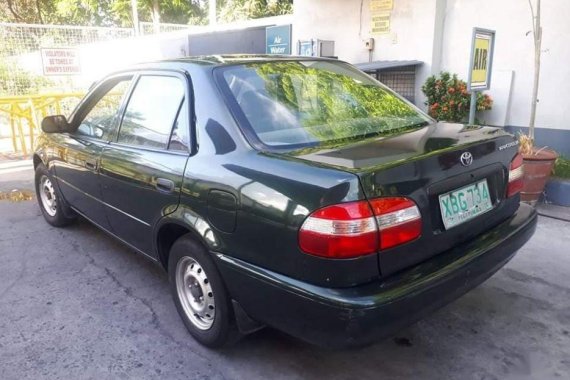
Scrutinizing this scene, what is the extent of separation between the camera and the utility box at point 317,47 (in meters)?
8.55

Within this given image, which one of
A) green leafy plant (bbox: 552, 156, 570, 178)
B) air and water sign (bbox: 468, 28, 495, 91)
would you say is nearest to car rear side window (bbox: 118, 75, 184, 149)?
air and water sign (bbox: 468, 28, 495, 91)

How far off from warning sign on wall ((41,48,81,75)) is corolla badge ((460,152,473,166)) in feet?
27.0

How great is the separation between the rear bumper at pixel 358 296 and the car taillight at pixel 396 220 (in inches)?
6.7

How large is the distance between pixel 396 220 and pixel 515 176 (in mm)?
1207

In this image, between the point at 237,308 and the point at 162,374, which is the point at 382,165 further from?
the point at 162,374

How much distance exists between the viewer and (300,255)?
7.03ft

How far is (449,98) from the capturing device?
22.3 feet

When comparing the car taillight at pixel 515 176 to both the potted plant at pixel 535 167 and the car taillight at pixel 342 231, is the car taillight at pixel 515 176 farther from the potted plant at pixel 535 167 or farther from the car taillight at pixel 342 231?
the potted plant at pixel 535 167

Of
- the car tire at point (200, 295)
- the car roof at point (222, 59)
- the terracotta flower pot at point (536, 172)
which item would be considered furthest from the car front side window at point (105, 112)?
the terracotta flower pot at point (536, 172)

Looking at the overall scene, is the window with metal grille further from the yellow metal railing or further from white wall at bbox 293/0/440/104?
the yellow metal railing

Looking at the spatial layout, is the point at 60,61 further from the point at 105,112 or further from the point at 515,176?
the point at 515,176

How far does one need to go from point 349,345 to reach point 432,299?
45cm

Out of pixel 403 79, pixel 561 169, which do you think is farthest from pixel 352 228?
pixel 403 79

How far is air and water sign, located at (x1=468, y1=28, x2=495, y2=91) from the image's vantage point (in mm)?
4984
